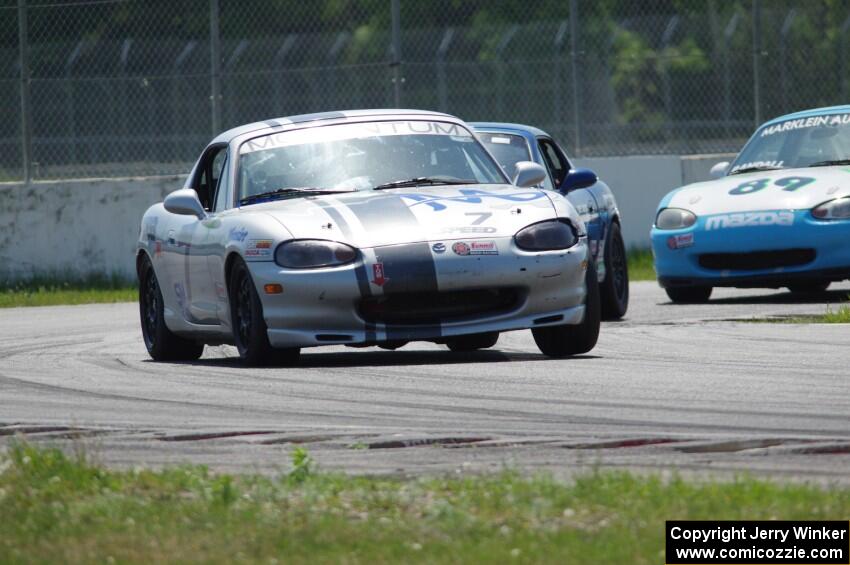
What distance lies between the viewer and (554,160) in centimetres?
1329

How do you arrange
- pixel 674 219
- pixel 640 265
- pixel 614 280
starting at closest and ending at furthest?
pixel 614 280, pixel 674 219, pixel 640 265

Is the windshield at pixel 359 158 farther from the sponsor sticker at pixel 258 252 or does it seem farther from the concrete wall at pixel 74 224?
the concrete wall at pixel 74 224

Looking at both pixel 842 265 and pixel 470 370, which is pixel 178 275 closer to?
pixel 470 370

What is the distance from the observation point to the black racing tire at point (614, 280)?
1233cm

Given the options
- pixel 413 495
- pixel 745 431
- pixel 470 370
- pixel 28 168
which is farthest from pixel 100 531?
pixel 28 168

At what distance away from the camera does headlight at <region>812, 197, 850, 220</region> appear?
504 inches

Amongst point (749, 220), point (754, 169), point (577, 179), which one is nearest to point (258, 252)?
point (577, 179)

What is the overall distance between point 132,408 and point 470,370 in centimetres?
174

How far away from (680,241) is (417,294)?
506cm

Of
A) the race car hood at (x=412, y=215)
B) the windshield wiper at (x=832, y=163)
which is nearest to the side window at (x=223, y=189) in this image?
the race car hood at (x=412, y=215)

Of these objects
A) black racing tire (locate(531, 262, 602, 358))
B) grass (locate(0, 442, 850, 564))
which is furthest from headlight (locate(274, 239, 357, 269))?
grass (locate(0, 442, 850, 564))

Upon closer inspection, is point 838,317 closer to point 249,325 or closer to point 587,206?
point 587,206

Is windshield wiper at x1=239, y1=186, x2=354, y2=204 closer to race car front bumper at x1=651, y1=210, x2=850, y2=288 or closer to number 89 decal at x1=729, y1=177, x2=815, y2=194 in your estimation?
race car front bumper at x1=651, y1=210, x2=850, y2=288

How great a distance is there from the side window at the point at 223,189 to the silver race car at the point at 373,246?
14mm
